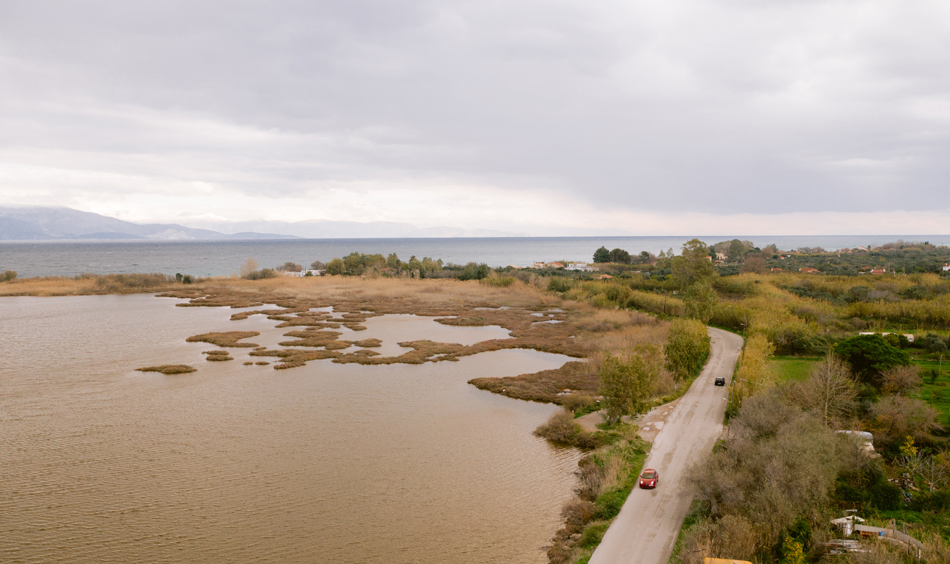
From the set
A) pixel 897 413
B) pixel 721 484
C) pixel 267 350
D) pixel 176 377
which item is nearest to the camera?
pixel 721 484

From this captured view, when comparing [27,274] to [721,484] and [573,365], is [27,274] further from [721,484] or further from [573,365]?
[721,484]

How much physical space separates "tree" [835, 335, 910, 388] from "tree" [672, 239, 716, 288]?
35717mm

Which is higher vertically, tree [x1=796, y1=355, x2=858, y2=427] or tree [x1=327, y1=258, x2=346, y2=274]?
tree [x1=327, y1=258, x2=346, y2=274]

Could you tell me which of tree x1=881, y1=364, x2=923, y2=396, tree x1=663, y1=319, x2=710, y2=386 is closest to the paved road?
tree x1=663, y1=319, x2=710, y2=386

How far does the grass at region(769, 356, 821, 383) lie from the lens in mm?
31470

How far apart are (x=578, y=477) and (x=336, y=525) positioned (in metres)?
9.98

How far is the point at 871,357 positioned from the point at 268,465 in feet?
110

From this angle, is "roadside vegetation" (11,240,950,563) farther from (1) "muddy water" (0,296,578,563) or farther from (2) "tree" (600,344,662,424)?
(1) "muddy water" (0,296,578,563)

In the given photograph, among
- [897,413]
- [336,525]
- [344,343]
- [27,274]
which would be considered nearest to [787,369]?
[897,413]

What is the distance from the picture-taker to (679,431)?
76.9ft

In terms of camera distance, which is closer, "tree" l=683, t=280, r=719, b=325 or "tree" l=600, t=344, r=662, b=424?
"tree" l=600, t=344, r=662, b=424

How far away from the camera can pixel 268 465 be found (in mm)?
20188

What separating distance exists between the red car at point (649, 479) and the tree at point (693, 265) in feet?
168

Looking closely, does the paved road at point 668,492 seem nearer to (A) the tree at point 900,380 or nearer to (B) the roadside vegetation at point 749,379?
(B) the roadside vegetation at point 749,379
